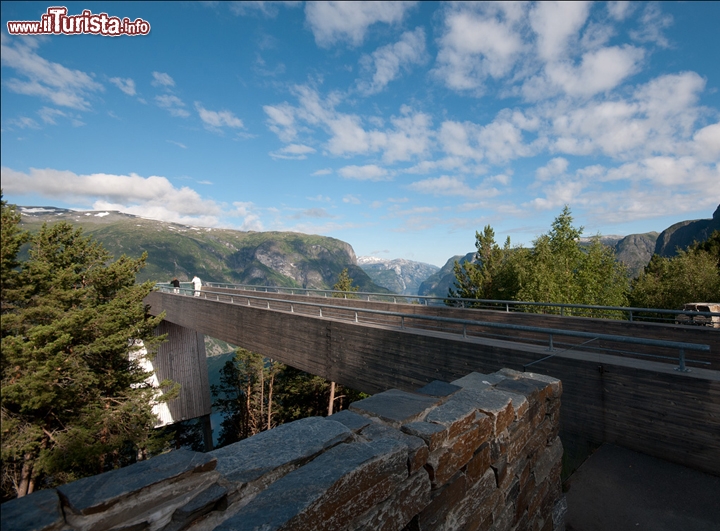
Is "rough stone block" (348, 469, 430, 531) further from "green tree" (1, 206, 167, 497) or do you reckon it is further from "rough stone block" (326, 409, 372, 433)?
"green tree" (1, 206, 167, 497)

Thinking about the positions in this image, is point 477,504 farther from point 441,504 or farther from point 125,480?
point 125,480

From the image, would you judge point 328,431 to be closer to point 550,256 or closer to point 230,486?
point 230,486

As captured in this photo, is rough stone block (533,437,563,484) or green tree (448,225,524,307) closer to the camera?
rough stone block (533,437,563,484)

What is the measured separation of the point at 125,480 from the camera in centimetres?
143

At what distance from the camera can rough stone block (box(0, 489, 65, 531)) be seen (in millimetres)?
1134

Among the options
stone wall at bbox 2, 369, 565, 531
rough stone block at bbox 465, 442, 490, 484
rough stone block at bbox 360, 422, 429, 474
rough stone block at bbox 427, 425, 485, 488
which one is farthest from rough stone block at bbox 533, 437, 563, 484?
rough stone block at bbox 360, 422, 429, 474

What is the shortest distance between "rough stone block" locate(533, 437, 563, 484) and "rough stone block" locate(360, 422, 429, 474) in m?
1.95

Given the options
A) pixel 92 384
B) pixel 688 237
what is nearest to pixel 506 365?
pixel 92 384

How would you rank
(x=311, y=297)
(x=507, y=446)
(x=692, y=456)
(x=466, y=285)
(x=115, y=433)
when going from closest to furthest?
1. (x=507, y=446)
2. (x=692, y=456)
3. (x=115, y=433)
4. (x=311, y=297)
5. (x=466, y=285)

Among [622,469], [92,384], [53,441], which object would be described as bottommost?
[622,469]

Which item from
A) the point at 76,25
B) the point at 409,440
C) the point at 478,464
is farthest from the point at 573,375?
the point at 76,25

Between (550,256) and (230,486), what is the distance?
28.2m

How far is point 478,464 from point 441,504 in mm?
491

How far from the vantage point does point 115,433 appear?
16.1 ft
